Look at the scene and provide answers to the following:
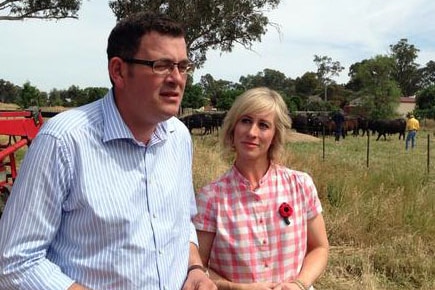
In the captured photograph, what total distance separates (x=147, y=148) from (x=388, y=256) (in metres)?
4.21

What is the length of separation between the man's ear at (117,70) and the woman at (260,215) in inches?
33.8

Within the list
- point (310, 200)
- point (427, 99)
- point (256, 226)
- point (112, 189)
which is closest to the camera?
point (112, 189)

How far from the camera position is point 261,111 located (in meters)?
2.74

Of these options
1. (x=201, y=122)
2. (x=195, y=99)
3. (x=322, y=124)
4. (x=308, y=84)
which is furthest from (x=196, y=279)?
(x=308, y=84)

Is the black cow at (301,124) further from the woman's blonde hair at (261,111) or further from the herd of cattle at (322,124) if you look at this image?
the woman's blonde hair at (261,111)

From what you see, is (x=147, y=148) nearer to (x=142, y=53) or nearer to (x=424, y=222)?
(x=142, y=53)

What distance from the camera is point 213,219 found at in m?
2.69

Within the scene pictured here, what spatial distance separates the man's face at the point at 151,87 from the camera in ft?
6.69

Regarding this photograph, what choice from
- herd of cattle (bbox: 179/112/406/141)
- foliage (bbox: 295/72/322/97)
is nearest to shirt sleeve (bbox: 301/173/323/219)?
herd of cattle (bbox: 179/112/406/141)

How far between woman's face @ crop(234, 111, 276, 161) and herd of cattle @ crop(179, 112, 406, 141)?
3209 cm

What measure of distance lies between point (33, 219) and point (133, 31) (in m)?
0.77

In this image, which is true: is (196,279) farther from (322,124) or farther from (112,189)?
(322,124)

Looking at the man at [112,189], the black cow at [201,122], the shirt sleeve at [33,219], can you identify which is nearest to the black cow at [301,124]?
the black cow at [201,122]

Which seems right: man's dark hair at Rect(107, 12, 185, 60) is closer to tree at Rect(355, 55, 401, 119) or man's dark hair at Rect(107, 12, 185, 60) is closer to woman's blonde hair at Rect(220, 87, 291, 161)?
woman's blonde hair at Rect(220, 87, 291, 161)
